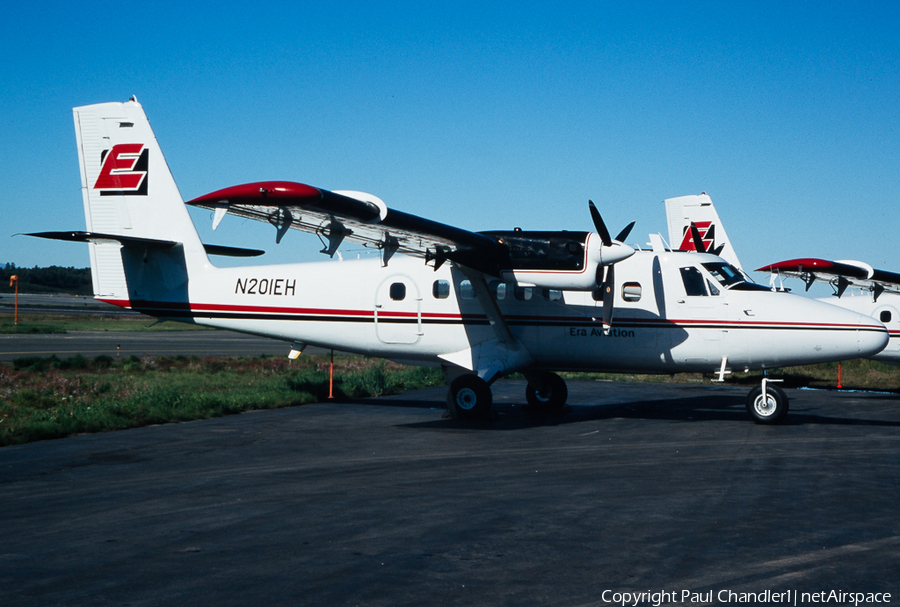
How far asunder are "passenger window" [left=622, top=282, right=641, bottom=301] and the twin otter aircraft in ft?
0.06

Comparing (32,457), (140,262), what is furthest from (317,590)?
(140,262)

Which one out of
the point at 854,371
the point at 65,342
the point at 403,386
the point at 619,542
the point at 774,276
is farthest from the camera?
the point at 65,342

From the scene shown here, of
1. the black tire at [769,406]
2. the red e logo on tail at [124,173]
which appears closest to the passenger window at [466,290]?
the black tire at [769,406]

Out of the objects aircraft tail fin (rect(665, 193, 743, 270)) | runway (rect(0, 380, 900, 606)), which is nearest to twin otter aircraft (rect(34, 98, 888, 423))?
runway (rect(0, 380, 900, 606))

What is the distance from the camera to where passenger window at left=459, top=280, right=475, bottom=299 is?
49.6 ft

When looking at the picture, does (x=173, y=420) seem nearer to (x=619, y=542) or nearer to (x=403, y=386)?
(x=403, y=386)

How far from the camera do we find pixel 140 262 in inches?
631

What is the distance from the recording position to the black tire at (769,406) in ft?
44.9

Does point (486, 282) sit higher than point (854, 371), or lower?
higher

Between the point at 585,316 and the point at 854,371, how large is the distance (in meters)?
18.5

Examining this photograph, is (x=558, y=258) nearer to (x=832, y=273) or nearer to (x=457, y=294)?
(x=457, y=294)

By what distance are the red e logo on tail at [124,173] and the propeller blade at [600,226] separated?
9.52 metres

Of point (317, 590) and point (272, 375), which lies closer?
point (317, 590)

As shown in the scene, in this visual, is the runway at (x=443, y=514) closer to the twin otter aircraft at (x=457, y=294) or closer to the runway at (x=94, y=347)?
the twin otter aircraft at (x=457, y=294)
